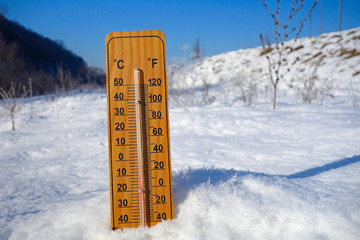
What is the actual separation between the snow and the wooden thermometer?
0.09 metres

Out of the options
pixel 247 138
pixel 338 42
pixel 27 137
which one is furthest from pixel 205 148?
pixel 338 42

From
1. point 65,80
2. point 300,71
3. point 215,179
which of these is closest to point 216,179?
point 215,179

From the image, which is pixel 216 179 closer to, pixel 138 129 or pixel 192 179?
pixel 192 179

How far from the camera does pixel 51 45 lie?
3916 centimetres

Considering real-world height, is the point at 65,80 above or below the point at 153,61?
above

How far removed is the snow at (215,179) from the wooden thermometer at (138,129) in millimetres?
92

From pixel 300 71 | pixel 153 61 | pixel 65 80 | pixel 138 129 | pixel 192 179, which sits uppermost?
pixel 300 71

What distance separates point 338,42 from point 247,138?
1534 centimetres

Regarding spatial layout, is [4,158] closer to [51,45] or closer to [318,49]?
[318,49]

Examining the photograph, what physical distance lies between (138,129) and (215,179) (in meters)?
0.49

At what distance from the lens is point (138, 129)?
1.03m

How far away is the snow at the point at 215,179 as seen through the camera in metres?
0.96

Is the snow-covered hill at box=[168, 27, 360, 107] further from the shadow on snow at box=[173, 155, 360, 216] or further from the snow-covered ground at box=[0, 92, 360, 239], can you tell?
the shadow on snow at box=[173, 155, 360, 216]

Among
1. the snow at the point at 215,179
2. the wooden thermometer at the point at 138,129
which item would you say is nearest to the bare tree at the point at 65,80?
the snow at the point at 215,179
